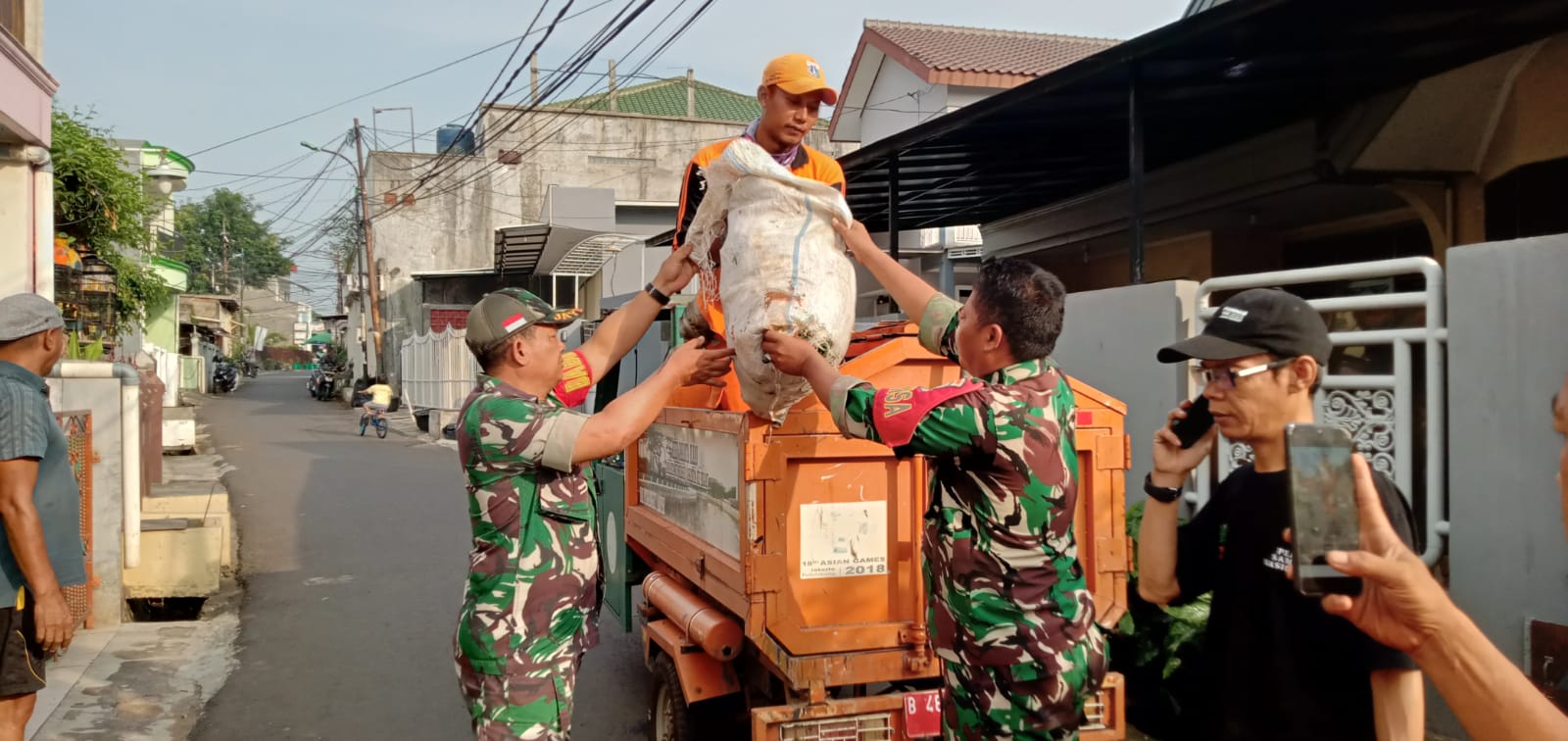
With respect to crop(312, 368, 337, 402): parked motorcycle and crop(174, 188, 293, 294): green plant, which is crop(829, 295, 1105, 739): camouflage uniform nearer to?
crop(312, 368, 337, 402): parked motorcycle

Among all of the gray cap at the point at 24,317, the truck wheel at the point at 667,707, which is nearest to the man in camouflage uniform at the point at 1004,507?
the truck wheel at the point at 667,707

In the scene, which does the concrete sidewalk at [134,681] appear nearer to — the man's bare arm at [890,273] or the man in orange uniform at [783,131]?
the man in orange uniform at [783,131]

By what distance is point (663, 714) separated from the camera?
423 centimetres

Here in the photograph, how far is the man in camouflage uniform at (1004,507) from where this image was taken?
2.28 metres

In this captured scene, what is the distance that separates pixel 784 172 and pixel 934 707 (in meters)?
1.82

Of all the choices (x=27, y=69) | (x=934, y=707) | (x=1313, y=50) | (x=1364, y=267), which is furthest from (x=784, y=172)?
(x=27, y=69)

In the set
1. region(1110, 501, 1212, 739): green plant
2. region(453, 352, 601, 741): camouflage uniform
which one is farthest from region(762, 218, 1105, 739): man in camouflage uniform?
region(1110, 501, 1212, 739): green plant

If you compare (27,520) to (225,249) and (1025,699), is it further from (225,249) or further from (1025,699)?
(225,249)

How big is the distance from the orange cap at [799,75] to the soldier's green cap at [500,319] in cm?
109

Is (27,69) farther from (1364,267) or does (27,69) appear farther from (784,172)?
(1364,267)

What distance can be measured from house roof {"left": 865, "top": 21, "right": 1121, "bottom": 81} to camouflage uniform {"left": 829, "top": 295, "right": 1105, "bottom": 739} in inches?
595

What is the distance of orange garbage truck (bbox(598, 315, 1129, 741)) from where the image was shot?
313cm

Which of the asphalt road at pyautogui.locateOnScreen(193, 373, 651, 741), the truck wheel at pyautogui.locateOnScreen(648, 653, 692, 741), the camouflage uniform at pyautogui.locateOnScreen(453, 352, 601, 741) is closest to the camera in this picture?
the camouflage uniform at pyautogui.locateOnScreen(453, 352, 601, 741)

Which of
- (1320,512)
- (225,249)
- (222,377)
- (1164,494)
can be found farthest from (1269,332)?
(225,249)
